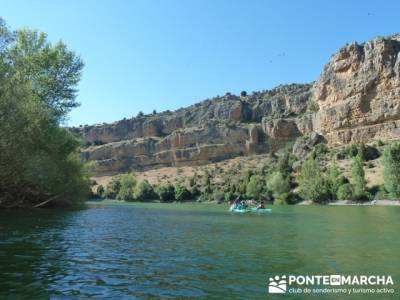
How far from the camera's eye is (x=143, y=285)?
12.1m

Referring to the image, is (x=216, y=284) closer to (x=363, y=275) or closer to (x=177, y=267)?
(x=177, y=267)

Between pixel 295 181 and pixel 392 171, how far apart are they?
124 ft

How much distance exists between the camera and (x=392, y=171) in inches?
3221

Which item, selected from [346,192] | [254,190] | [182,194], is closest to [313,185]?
[346,192]

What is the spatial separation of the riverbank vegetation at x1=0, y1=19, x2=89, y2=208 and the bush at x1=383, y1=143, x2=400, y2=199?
197 ft

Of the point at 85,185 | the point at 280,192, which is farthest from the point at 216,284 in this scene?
the point at 280,192

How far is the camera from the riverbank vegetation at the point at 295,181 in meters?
89.5

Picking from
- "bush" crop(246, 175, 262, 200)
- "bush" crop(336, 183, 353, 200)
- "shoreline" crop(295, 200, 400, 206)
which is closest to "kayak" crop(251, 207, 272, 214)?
"shoreline" crop(295, 200, 400, 206)

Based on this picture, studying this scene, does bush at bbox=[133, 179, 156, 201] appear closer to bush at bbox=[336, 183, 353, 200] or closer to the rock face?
the rock face

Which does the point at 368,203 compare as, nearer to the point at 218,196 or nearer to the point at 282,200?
the point at 282,200

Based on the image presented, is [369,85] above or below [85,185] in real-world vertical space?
above

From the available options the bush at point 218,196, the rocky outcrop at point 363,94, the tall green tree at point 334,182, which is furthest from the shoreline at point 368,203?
the rocky outcrop at point 363,94

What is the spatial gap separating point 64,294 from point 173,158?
180608 millimetres

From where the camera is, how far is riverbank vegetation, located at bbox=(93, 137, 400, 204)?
89500 mm
